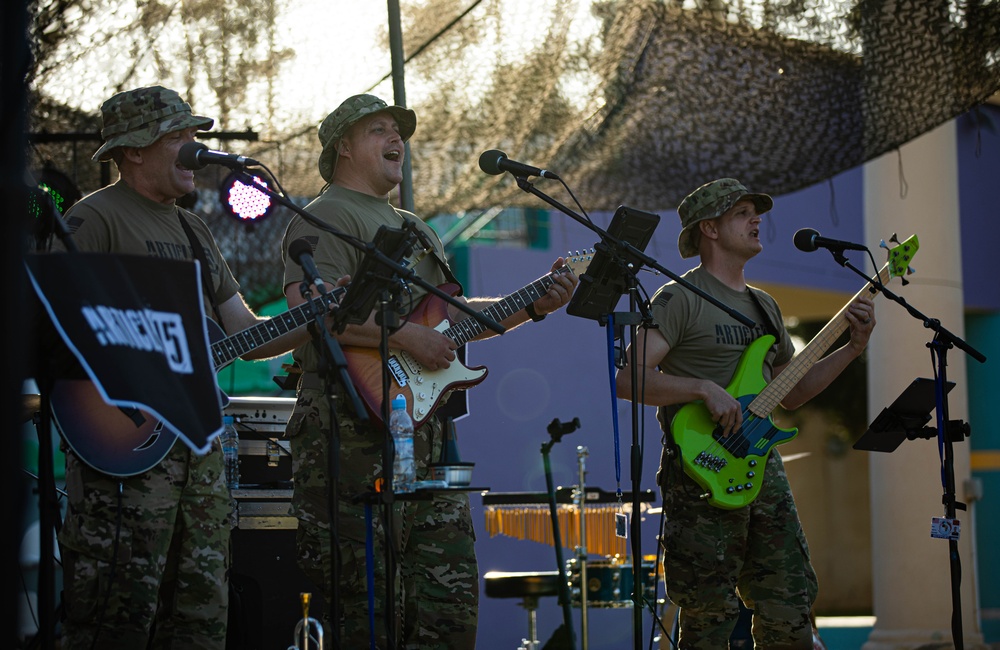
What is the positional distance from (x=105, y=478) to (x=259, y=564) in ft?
6.43

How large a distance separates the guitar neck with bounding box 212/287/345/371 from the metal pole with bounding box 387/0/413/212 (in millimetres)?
1894

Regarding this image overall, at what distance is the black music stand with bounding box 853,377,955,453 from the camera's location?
535 centimetres

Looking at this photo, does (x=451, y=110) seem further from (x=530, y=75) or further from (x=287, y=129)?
(x=287, y=129)

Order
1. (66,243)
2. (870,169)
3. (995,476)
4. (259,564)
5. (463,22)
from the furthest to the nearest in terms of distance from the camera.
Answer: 1. (995,476)
2. (870,169)
3. (463,22)
4. (259,564)
5. (66,243)

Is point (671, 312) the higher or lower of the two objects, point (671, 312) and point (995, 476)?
the higher

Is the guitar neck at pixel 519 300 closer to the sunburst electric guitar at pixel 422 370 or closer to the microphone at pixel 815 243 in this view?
the sunburst electric guitar at pixel 422 370

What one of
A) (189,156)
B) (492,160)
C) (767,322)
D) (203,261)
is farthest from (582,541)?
(189,156)

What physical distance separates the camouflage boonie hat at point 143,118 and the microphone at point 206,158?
43 cm

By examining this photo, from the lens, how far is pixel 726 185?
18.3 ft

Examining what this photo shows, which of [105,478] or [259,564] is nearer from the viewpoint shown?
[105,478]

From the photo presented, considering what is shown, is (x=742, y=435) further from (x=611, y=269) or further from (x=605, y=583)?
(x=605, y=583)

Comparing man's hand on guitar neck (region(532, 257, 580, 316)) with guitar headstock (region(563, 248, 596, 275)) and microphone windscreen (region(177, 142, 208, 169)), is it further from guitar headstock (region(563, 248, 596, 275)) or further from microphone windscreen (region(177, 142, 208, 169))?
microphone windscreen (region(177, 142, 208, 169))

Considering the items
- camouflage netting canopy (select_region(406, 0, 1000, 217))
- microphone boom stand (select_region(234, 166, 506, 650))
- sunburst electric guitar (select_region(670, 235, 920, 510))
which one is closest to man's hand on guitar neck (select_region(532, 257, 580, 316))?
sunburst electric guitar (select_region(670, 235, 920, 510))

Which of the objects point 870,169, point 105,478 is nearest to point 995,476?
point 870,169
